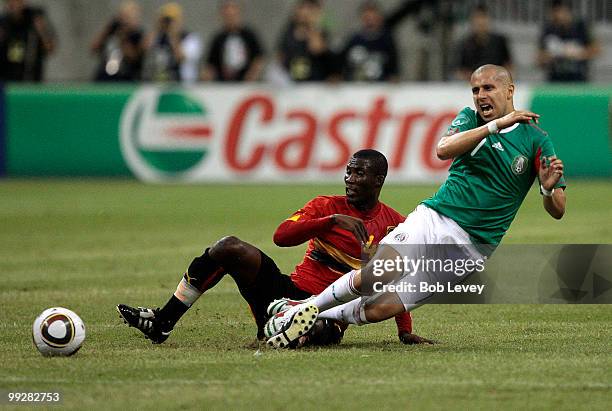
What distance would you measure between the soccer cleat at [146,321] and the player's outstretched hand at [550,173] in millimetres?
2540

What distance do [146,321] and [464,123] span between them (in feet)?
7.81

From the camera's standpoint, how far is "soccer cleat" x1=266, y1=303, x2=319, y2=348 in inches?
297

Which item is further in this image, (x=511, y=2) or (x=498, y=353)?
(x=511, y=2)

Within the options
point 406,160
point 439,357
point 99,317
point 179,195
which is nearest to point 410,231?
point 439,357

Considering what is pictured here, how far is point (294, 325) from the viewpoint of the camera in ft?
24.8

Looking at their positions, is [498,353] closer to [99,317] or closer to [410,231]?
[410,231]

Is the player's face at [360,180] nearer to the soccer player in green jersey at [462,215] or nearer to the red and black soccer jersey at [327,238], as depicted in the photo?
the red and black soccer jersey at [327,238]

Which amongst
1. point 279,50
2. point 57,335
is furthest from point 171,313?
A: point 279,50

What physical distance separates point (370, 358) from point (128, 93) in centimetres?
1520

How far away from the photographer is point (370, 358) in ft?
24.6

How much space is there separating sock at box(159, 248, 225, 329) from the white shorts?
110 centimetres
